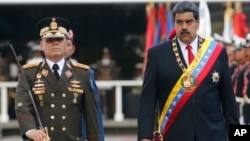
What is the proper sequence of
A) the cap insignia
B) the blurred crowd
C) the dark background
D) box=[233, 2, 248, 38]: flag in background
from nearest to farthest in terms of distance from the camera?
the cap insignia < the blurred crowd < box=[233, 2, 248, 38]: flag in background < the dark background

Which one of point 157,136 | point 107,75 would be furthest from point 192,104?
point 107,75

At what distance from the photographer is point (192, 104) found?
283 inches

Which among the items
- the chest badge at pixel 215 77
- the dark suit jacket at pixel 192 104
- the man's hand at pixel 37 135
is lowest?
the man's hand at pixel 37 135

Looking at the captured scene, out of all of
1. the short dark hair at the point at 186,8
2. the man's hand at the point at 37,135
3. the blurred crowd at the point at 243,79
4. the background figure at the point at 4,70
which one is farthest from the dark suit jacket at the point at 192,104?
the background figure at the point at 4,70

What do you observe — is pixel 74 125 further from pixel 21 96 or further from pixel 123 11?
pixel 123 11

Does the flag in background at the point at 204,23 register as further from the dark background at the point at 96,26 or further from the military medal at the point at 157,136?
the military medal at the point at 157,136

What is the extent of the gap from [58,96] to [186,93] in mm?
974

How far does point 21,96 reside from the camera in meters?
7.18

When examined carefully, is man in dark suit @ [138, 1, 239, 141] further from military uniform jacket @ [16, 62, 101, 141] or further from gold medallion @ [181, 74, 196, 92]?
military uniform jacket @ [16, 62, 101, 141]

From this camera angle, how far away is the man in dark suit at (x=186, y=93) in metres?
7.16

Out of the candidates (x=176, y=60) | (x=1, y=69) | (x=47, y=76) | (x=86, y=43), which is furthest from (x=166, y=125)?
(x=86, y=43)

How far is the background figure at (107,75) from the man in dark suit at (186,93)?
1459 centimetres

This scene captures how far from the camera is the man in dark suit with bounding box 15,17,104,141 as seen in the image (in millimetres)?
7273

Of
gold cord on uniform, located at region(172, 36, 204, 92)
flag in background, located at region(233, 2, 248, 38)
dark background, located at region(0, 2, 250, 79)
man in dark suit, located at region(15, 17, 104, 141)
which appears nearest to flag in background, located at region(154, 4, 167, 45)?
flag in background, located at region(233, 2, 248, 38)
